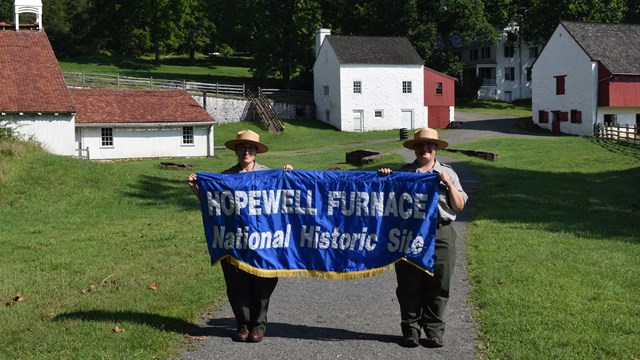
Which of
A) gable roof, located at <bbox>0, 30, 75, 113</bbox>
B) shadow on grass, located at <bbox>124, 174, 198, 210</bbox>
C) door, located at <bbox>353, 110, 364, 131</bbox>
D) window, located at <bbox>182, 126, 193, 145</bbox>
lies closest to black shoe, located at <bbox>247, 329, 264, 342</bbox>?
shadow on grass, located at <bbox>124, 174, 198, 210</bbox>

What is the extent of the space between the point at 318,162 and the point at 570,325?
27679 mm

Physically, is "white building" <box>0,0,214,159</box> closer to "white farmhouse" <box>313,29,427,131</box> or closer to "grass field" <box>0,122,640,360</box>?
"grass field" <box>0,122,640,360</box>

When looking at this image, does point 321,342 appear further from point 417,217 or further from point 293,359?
point 417,217

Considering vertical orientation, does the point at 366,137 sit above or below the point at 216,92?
below

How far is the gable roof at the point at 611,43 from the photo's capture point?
176ft

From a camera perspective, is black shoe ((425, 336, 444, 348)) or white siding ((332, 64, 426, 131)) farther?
white siding ((332, 64, 426, 131))

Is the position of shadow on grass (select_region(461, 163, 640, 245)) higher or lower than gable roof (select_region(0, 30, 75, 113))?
lower

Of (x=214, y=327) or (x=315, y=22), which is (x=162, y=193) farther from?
(x=315, y=22)

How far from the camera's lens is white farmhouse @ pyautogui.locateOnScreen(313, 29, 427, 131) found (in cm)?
6019

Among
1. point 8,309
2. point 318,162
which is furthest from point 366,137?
point 8,309

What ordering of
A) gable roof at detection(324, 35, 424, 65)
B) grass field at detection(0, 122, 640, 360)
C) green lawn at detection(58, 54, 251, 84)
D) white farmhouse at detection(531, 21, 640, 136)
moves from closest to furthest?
grass field at detection(0, 122, 640, 360) < white farmhouse at detection(531, 21, 640, 136) < gable roof at detection(324, 35, 424, 65) < green lawn at detection(58, 54, 251, 84)

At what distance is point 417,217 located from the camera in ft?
25.7

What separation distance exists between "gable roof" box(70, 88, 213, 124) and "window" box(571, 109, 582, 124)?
27460 mm

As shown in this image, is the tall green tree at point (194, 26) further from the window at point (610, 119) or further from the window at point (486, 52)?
the window at point (610, 119)
